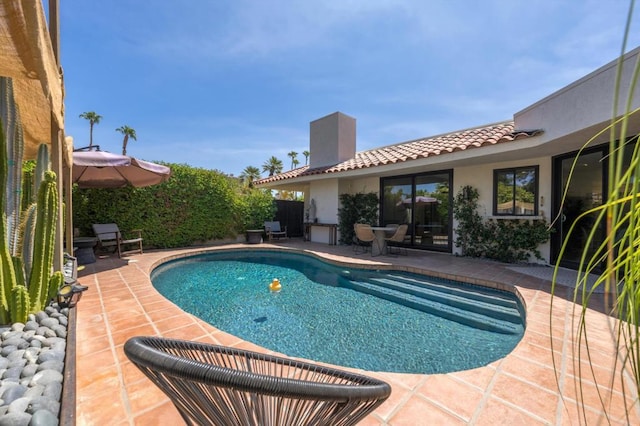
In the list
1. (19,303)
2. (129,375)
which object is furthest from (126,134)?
(129,375)

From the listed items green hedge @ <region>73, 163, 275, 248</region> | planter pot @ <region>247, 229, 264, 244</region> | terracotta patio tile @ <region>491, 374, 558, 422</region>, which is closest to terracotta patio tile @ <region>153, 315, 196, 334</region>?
terracotta patio tile @ <region>491, 374, 558, 422</region>

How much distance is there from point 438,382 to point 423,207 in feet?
27.1

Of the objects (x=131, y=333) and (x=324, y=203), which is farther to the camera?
(x=324, y=203)

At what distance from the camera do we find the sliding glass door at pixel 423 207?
956 cm

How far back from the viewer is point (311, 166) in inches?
555

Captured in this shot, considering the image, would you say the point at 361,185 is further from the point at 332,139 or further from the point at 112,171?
the point at 112,171

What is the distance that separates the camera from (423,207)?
397 inches

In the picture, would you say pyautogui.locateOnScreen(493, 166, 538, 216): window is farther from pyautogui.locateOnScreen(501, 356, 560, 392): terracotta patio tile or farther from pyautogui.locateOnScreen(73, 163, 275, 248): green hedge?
pyautogui.locateOnScreen(73, 163, 275, 248): green hedge

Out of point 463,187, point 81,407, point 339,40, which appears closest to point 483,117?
point 463,187

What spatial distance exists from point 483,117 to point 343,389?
11.7m

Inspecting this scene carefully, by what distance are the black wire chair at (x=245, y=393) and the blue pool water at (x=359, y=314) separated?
2.35 metres

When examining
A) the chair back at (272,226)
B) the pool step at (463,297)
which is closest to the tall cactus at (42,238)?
the pool step at (463,297)

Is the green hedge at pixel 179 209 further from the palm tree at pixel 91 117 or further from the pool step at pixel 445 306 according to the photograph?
the palm tree at pixel 91 117

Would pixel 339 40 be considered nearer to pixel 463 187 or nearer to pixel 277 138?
pixel 463 187
